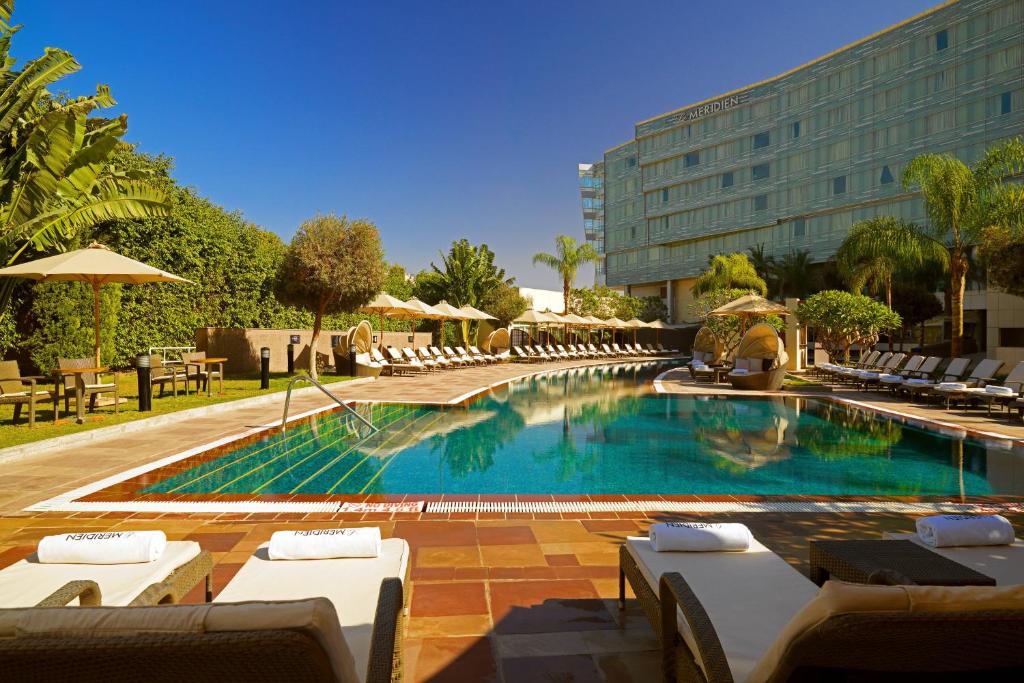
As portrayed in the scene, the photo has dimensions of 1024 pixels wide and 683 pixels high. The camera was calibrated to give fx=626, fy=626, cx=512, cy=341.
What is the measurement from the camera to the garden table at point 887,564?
2.50 metres

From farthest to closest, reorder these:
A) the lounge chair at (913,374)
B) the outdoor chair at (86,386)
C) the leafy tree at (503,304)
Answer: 1. the leafy tree at (503,304)
2. the lounge chair at (913,374)
3. the outdoor chair at (86,386)

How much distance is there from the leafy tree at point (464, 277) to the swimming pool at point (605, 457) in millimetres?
22622

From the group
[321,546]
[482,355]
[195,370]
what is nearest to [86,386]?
[195,370]

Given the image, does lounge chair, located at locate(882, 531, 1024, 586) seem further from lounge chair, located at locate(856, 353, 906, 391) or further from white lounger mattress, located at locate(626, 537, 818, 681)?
lounge chair, located at locate(856, 353, 906, 391)

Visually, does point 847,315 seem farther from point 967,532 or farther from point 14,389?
point 14,389

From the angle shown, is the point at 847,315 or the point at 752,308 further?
the point at 847,315

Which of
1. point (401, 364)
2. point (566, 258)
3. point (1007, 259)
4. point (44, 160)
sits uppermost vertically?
point (566, 258)

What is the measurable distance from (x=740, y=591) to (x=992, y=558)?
1421 mm

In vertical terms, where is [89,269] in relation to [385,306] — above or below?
below

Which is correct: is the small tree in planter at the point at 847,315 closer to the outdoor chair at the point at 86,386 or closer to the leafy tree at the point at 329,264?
the leafy tree at the point at 329,264

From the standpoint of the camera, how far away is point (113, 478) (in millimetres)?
6277

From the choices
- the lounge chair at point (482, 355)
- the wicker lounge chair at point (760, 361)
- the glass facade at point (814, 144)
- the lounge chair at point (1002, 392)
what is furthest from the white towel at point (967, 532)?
the glass facade at point (814, 144)

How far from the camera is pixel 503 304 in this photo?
36406 mm

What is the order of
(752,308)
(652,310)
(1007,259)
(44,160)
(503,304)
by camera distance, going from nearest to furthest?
(44,160)
(1007,259)
(752,308)
(503,304)
(652,310)
